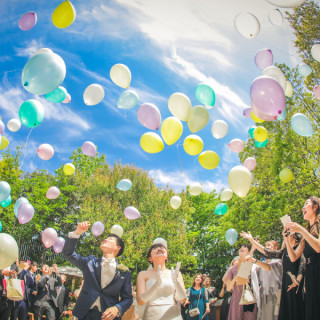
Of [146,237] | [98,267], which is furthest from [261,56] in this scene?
[146,237]

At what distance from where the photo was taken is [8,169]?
18.6m

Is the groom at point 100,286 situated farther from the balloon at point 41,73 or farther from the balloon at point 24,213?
the balloon at point 24,213

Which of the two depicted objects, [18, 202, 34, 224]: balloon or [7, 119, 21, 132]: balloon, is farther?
[7, 119, 21, 132]: balloon

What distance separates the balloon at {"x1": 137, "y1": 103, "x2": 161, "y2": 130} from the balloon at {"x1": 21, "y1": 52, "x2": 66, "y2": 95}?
1.74 metres

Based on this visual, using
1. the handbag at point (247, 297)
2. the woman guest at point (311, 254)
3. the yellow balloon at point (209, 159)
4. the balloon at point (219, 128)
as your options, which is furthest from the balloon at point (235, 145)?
the woman guest at point (311, 254)

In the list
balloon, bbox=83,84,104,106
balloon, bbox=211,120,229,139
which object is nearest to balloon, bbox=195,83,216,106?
balloon, bbox=211,120,229,139

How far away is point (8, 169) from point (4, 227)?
4.01m

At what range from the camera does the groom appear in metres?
2.87

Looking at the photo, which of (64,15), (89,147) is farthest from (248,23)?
(89,147)

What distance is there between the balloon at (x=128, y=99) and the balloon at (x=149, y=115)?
2.17 feet

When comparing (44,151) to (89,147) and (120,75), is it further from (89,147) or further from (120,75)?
(120,75)

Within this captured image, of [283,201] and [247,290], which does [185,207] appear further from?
[247,290]

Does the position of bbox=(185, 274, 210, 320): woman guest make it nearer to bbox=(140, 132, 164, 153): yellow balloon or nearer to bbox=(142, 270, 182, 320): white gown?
bbox=(140, 132, 164, 153): yellow balloon

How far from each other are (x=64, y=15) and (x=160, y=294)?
14.3ft
